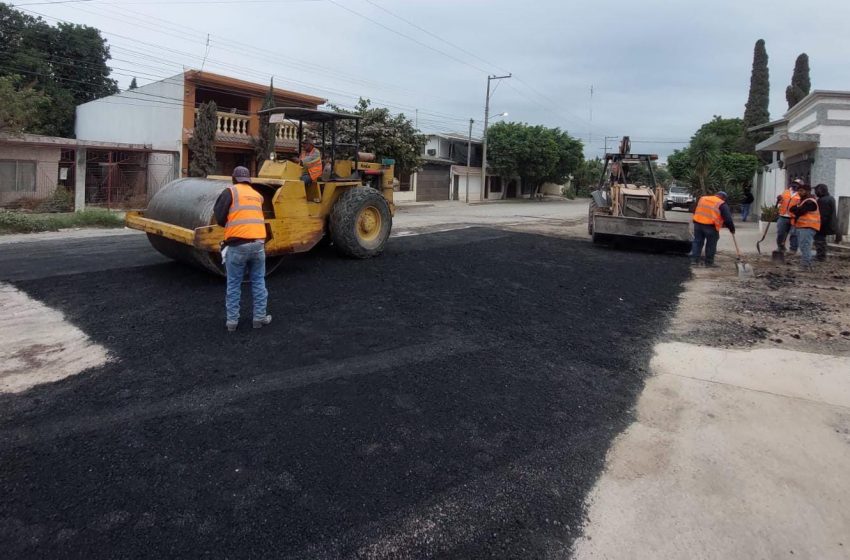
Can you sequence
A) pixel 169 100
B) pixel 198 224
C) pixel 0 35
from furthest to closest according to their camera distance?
pixel 0 35, pixel 169 100, pixel 198 224

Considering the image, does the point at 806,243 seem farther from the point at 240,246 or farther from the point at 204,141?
the point at 204,141

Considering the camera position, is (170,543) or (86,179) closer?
(170,543)

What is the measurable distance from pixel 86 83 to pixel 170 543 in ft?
134

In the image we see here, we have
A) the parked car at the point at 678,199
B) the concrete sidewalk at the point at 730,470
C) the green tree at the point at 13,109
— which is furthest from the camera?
the parked car at the point at 678,199

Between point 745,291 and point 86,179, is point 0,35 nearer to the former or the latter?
point 86,179

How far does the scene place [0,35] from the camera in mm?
32531

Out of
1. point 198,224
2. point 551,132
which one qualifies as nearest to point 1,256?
point 198,224

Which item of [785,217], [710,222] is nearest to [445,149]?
[785,217]

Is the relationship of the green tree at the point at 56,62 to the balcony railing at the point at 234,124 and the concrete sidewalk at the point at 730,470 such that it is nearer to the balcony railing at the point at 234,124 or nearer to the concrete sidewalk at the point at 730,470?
the balcony railing at the point at 234,124

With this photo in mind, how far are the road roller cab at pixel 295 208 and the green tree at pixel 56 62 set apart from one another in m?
26.6

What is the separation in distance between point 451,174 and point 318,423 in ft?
134

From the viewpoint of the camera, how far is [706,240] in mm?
10891

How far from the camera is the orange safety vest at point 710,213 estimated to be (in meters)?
10.4

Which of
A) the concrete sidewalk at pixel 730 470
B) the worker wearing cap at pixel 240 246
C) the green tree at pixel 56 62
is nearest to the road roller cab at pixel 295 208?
the worker wearing cap at pixel 240 246
